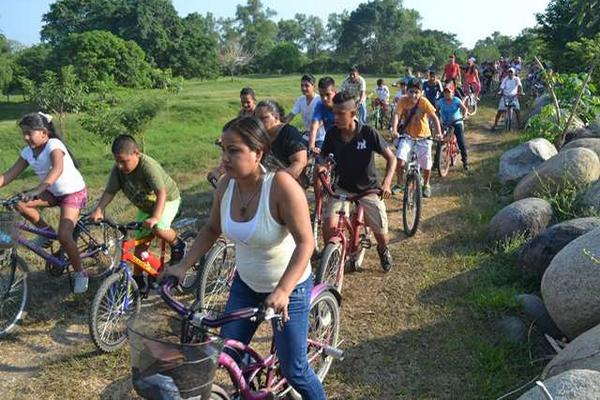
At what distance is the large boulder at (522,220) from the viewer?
6.98 metres

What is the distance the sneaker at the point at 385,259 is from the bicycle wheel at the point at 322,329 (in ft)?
6.95

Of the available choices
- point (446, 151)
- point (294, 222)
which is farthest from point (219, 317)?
point (446, 151)

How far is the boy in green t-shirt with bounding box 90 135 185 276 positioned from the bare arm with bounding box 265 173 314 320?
89.2 inches

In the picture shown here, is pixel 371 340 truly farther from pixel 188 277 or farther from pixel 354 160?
pixel 188 277

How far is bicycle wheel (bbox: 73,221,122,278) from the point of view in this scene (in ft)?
18.5

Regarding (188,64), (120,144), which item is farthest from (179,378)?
(188,64)

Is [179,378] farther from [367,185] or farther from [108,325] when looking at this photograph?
[367,185]

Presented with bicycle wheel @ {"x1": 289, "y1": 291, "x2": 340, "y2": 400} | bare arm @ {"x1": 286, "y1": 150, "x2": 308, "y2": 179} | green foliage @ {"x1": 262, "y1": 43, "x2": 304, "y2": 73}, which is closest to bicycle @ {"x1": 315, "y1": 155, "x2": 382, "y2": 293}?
bare arm @ {"x1": 286, "y1": 150, "x2": 308, "y2": 179}

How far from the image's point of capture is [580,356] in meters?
3.84

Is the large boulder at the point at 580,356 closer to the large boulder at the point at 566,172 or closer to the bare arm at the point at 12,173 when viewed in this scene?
the large boulder at the point at 566,172

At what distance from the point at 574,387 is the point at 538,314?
2.00m

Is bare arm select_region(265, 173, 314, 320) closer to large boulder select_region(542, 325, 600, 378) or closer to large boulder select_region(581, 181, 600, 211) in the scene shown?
large boulder select_region(542, 325, 600, 378)

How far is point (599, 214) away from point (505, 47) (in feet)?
238

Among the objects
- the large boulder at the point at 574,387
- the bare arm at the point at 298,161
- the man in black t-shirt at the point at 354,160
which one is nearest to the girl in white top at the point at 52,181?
the bare arm at the point at 298,161
